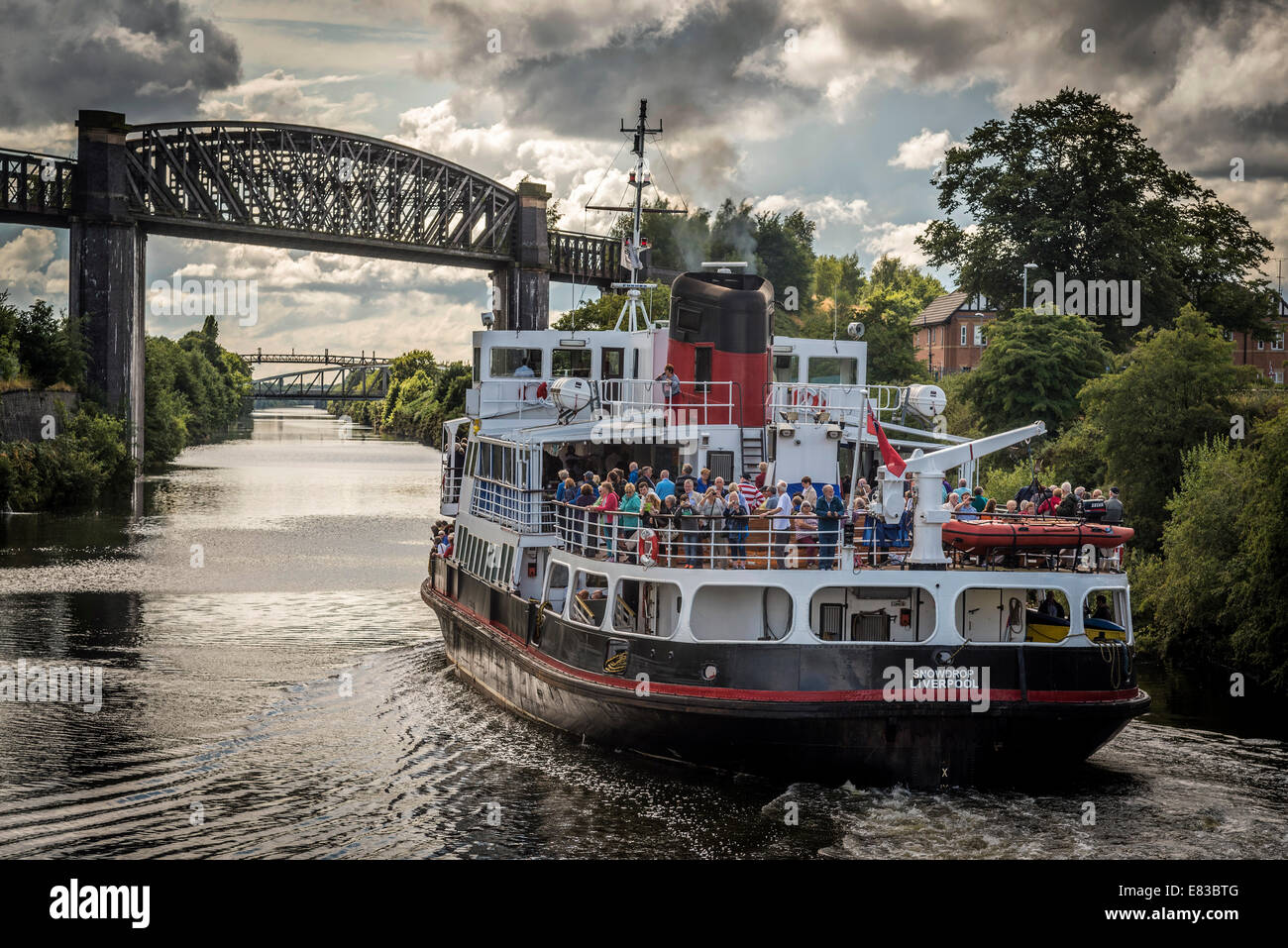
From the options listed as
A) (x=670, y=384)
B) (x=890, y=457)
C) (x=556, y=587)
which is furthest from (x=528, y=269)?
(x=890, y=457)

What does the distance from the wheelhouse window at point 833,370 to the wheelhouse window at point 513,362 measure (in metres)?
6.05

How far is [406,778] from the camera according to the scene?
71.9 feet

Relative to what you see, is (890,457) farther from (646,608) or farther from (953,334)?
(953,334)

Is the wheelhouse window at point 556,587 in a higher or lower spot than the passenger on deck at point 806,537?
lower

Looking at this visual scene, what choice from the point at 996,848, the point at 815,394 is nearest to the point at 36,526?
the point at 815,394

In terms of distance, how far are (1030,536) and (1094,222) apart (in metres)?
46.0

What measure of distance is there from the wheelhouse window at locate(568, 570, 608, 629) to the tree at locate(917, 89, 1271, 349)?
42441 mm

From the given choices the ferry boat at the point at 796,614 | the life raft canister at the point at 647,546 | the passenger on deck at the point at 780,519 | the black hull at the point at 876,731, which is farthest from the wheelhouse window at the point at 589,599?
the passenger on deck at the point at 780,519

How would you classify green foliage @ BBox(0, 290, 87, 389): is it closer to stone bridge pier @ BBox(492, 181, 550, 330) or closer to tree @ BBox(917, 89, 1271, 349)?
stone bridge pier @ BBox(492, 181, 550, 330)

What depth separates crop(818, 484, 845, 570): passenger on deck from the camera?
2039 cm

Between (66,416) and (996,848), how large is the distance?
203 feet

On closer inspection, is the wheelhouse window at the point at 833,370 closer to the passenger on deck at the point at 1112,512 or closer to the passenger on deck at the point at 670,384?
the passenger on deck at the point at 670,384

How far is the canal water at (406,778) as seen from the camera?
18.8 m
